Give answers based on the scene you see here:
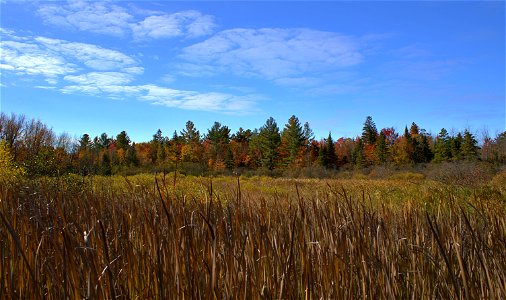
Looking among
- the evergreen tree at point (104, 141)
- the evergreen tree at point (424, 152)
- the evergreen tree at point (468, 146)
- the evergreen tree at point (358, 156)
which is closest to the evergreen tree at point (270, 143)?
the evergreen tree at point (358, 156)

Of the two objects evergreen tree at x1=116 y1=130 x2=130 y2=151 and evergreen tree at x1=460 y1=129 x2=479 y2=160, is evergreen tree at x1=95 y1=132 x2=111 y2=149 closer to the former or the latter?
evergreen tree at x1=116 y1=130 x2=130 y2=151

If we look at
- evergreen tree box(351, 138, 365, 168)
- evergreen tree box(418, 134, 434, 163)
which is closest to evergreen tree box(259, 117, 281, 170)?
evergreen tree box(351, 138, 365, 168)

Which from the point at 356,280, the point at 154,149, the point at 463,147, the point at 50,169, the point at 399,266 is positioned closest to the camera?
the point at 356,280

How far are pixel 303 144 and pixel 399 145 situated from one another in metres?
12.1

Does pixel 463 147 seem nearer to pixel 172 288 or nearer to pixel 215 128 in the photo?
pixel 215 128

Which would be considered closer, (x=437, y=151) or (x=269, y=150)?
(x=437, y=151)

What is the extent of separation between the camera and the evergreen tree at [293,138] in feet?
163

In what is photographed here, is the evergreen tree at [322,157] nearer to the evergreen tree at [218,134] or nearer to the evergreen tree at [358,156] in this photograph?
the evergreen tree at [358,156]

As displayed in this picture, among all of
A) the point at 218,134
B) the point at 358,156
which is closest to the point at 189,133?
the point at 218,134

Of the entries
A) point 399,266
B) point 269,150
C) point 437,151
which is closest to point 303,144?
point 269,150

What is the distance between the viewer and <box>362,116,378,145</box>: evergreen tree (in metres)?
60.8

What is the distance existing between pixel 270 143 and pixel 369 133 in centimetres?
1906

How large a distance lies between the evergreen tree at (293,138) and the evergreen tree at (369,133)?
14.1m

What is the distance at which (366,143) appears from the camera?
60125 mm
